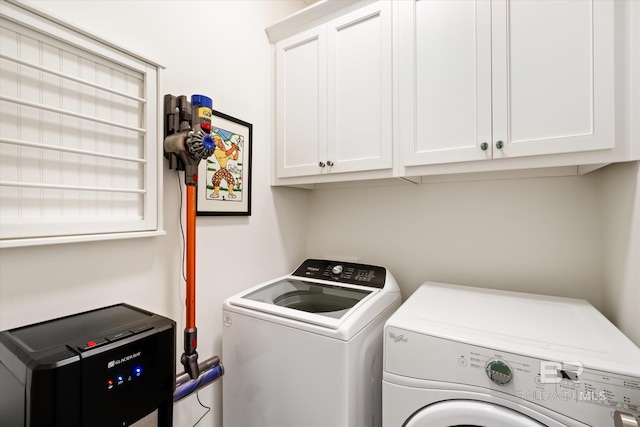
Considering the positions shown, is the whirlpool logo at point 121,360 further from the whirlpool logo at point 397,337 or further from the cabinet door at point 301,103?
the cabinet door at point 301,103

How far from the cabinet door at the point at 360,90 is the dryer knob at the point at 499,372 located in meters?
0.89

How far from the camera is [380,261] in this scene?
1822mm

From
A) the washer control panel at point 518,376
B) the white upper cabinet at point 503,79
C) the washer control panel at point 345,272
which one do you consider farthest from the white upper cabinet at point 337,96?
the washer control panel at point 518,376

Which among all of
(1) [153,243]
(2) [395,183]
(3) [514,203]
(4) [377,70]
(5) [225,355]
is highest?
(4) [377,70]

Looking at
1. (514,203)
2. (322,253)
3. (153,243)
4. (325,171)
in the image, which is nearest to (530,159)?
(514,203)

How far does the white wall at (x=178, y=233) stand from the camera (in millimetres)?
882

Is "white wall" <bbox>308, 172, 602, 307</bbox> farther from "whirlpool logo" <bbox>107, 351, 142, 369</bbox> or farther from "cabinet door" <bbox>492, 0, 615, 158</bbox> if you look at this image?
"whirlpool logo" <bbox>107, 351, 142, 369</bbox>

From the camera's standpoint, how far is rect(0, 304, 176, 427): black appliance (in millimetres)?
578

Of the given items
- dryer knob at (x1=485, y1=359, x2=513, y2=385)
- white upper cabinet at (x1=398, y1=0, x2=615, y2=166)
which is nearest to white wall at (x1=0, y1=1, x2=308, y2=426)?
white upper cabinet at (x1=398, y1=0, x2=615, y2=166)

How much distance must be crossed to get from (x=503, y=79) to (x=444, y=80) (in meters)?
0.22

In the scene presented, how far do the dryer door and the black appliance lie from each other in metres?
0.78

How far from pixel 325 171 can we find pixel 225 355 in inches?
41.2

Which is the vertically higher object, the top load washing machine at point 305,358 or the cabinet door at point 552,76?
the cabinet door at point 552,76

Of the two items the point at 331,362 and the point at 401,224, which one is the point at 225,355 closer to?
the point at 331,362
